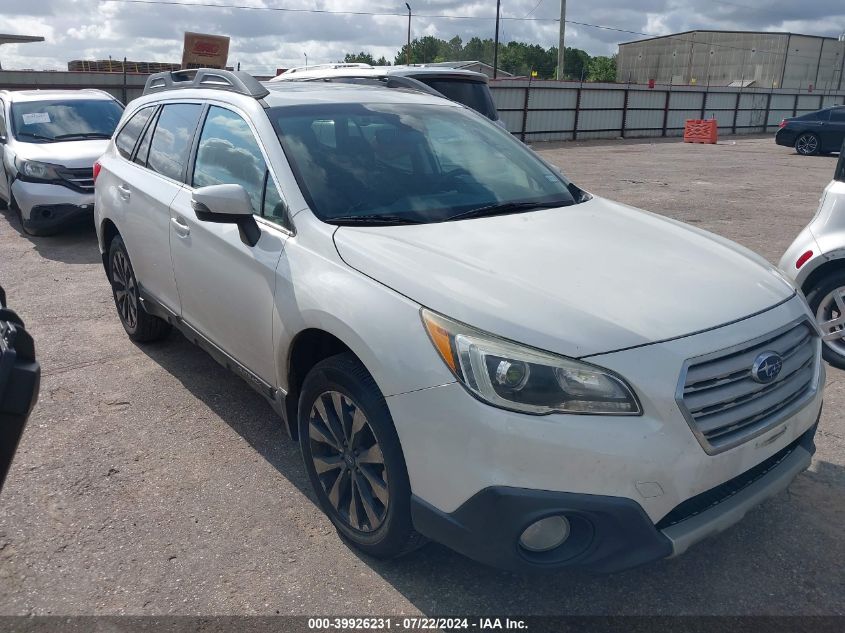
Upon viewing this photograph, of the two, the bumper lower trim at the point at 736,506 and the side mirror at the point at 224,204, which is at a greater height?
the side mirror at the point at 224,204

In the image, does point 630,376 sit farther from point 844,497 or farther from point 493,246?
point 844,497

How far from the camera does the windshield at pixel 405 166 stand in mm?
3170

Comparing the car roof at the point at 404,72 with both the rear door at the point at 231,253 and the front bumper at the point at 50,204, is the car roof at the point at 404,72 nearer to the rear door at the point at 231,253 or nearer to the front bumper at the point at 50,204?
the front bumper at the point at 50,204

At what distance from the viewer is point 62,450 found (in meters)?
3.74

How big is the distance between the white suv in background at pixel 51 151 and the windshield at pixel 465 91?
4199 millimetres

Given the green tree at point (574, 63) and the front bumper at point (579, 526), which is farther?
the green tree at point (574, 63)

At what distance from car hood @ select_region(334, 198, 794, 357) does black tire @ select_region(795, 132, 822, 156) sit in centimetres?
2175

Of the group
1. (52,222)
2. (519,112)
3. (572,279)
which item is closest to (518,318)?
A: (572,279)

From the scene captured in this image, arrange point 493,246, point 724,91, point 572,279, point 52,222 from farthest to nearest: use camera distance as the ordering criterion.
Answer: point 724,91
point 52,222
point 493,246
point 572,279

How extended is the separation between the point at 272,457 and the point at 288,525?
62 cm

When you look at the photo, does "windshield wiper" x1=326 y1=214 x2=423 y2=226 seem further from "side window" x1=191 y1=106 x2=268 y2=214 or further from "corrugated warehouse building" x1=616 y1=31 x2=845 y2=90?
"corrugated warehouse building" x1=616 y1=31 x2=845 y2=90

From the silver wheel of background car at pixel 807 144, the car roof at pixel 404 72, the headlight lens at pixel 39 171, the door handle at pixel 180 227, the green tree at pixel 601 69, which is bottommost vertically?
the silver wheel of background car at pixel 807 144

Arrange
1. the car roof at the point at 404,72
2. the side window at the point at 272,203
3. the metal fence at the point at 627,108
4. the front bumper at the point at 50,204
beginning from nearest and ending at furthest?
the side window at the point at 272,203, the front bumper at the point at 50,204, the car roof at the point at 404,72, the metal fence at the point at 627,108

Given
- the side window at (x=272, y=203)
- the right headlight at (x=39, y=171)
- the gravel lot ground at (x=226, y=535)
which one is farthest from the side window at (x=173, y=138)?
the right headlight at (x=39, y=171)
